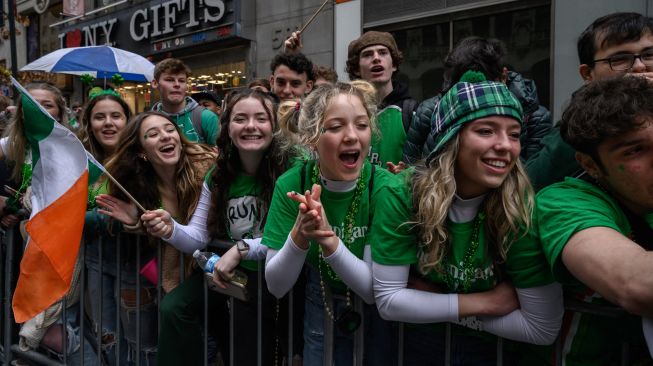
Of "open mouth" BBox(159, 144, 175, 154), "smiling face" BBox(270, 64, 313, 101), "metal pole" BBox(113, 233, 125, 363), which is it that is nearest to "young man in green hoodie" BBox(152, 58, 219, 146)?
"smiling face" BBox(270, 64, 313, 101)

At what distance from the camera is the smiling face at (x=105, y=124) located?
415 cm

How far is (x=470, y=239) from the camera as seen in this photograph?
6.70 ft

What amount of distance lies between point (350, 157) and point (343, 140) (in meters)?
0.09

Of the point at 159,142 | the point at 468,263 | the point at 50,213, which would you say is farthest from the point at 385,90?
the point at 50,213

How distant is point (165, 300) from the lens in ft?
9.66

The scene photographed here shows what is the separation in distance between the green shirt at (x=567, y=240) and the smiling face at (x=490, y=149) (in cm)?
18

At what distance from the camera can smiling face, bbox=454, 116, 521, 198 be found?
1.99 m

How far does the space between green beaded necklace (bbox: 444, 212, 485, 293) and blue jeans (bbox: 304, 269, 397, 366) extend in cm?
46

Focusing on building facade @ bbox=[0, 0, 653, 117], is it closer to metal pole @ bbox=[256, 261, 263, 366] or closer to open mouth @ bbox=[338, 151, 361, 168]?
open mouth @ bbox=[338, 151, 361, 168]

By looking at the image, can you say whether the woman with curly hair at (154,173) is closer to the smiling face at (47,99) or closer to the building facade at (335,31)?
the smiling face at (47,99)

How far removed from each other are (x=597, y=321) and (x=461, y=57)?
184 cm

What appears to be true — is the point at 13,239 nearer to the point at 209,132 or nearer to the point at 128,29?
the point at 209,132

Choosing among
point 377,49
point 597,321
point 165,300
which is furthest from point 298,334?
point 377,49

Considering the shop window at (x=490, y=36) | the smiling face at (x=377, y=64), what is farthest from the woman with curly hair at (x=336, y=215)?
the shop window at (x=490, y=36)
